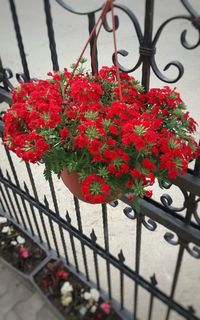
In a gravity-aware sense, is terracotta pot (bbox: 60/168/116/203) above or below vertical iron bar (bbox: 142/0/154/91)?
below

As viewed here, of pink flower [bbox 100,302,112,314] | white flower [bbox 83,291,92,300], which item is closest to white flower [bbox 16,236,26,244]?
white flower [bbox 83,291,92,300]

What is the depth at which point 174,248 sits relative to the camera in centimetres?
238

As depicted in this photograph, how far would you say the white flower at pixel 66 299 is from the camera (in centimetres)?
206

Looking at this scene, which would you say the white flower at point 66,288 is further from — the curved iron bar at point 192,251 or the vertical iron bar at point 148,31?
the vertical iron bar at point 148,31

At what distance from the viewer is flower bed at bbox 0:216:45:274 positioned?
2311 millimetres

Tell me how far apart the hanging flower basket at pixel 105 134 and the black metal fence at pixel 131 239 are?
128 mm

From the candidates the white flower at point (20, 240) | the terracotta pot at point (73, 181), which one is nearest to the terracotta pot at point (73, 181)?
the terracotta pot at point (73, 181)

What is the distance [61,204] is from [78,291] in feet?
2.68

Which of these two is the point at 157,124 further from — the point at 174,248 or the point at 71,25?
the point at 71,25

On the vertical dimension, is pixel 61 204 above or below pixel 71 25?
below

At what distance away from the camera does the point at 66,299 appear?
2.06 m

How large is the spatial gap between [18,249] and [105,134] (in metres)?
1.79

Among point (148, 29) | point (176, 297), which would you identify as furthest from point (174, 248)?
point (148, 29)

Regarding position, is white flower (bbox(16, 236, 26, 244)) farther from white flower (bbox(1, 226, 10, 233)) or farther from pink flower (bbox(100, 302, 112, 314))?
pink flower (bbox(100, 302, 112, 314))
